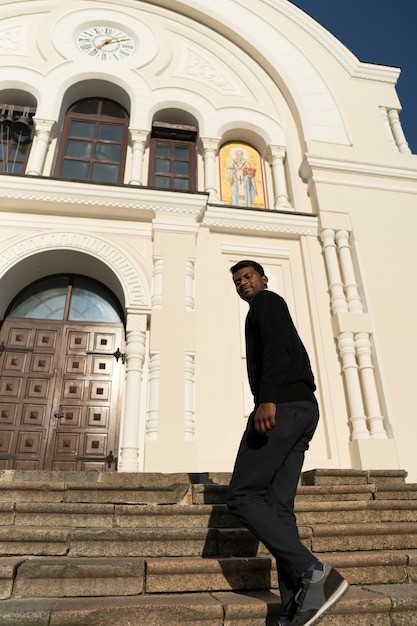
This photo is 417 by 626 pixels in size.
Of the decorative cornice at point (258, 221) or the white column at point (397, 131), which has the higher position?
the white column at point (397, 131)

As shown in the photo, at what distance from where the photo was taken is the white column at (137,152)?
8.24 metres

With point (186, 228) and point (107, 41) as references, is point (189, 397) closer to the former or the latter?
point (186, 228)

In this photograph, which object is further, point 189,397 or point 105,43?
point 105,43

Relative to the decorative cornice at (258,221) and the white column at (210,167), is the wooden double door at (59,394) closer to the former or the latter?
the decorative cornice at (258,221)

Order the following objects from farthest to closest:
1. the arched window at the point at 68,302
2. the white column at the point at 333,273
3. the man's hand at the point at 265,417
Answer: the arched window at the point at 68,302
the white column at the point at 333,273
the man's hand at the point at 265,417

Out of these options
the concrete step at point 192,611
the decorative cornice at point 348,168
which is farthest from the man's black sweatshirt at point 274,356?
the decorative cornice at point 348,168

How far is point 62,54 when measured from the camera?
30.9ft

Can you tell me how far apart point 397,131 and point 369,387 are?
5939 mm

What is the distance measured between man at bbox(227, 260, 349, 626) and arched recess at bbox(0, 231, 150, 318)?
4.48 m

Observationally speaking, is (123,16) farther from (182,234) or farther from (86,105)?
(182,234)

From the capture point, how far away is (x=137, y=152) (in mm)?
8609

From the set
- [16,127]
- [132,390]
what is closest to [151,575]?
[132,390]

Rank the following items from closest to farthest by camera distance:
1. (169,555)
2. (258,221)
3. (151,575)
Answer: (151,575)
(169,555)
(258,221)

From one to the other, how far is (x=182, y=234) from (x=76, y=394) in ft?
9.50
